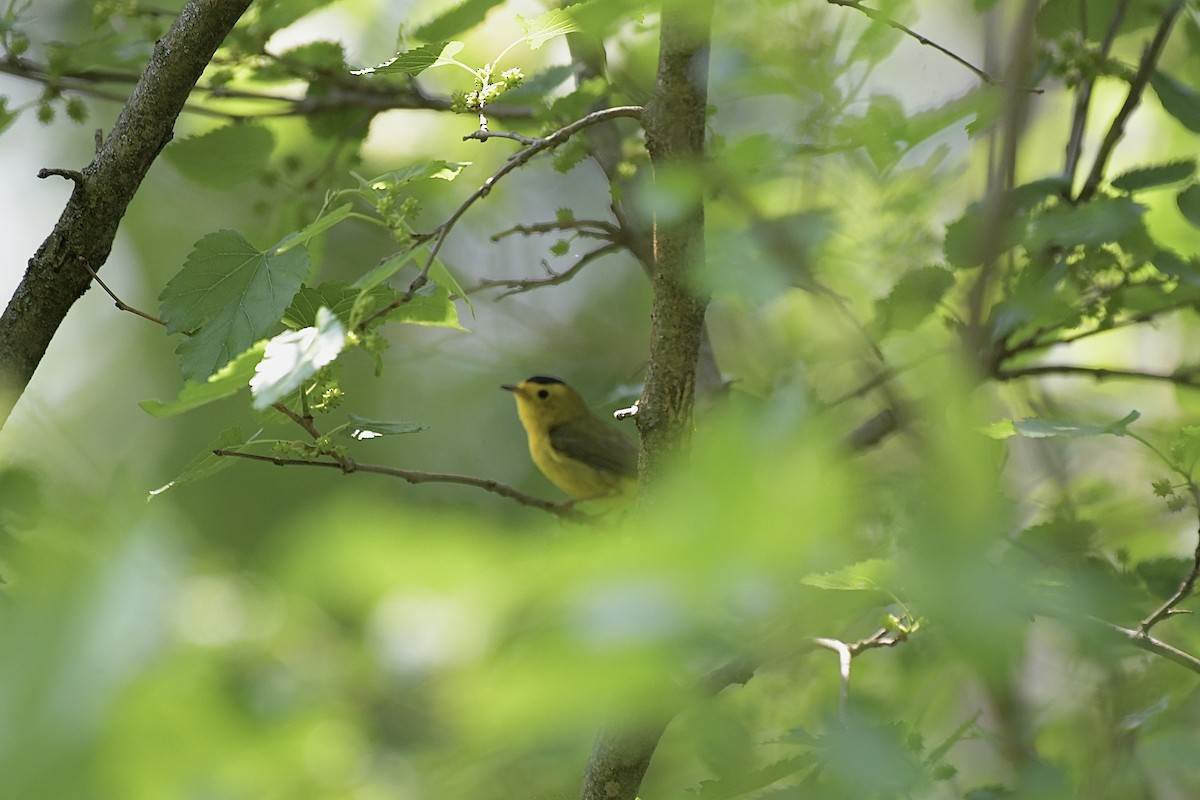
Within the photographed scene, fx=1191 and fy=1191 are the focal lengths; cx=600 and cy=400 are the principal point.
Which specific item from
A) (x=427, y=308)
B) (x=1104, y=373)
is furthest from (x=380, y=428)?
(x=1104, y=373)

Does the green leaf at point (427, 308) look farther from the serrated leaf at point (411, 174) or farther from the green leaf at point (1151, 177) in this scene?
the green leaf at point (1151, 177)

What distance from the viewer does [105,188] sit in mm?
1418

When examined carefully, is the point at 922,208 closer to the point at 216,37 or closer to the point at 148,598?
the point at 216,37

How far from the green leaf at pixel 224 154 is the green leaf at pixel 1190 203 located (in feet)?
4.55

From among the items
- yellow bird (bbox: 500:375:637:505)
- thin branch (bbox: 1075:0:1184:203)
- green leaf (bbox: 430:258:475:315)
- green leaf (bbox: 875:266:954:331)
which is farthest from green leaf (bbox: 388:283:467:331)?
yellow bird (bbox: 500:375:637:505)

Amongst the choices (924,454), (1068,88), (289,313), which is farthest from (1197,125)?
(924,454)

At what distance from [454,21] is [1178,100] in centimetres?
99

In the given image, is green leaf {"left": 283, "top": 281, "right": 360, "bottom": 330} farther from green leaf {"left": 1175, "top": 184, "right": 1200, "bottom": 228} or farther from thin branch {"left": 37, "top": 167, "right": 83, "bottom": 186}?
green leaf {"left": 1175, "top": 184, "right": 1200, "bottom": 228}

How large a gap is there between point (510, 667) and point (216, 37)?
1206mm

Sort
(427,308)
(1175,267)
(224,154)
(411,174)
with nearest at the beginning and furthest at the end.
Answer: (411,174)
(427,308)
(1175,267)
(224,154)

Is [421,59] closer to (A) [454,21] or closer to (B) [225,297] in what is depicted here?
(B) [225,297]

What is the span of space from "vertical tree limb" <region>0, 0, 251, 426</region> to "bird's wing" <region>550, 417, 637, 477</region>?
233 cm

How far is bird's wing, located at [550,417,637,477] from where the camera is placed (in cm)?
366

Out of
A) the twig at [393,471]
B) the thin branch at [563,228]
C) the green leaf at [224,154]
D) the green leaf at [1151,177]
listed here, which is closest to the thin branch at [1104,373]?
the green leaf at [1151,177]
